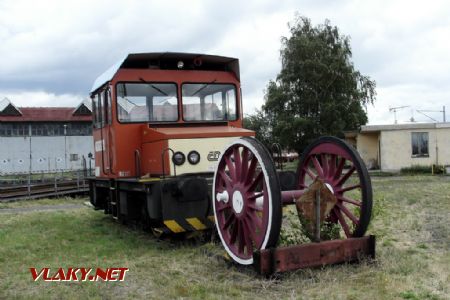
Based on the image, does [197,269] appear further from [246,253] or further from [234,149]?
[234,149]

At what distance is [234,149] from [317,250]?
144cm

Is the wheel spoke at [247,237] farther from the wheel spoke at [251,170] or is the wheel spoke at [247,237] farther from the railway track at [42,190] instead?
the railway track at [42,190]

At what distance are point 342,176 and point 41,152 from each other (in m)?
49.2

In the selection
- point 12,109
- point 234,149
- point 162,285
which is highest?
point 12,109

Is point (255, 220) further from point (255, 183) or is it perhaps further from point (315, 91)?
point (315, 91)

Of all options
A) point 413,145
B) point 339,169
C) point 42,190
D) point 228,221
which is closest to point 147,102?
point 228,221

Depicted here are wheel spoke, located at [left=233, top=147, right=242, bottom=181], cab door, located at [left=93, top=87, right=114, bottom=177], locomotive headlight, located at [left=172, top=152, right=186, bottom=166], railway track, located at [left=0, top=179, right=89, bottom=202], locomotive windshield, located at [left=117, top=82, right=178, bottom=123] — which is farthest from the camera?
railway track, located at [left=0, top=179, right=89, bottom=202]

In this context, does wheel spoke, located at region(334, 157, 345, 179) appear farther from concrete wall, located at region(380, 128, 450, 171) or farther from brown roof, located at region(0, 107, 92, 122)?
brown roof, located at region(0, 107, 92, 122)

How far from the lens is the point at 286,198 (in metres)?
5.84

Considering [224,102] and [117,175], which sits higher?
[224,102]

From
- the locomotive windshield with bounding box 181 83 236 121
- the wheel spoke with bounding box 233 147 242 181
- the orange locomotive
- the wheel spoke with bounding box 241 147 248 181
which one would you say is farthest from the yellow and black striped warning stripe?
the locomotive windshield with bounding box 181 83 236 121

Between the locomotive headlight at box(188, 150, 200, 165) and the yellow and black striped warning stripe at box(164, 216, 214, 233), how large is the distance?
0.96m

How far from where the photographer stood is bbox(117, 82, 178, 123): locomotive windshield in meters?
8.29

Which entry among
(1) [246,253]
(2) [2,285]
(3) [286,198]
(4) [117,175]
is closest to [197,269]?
(1) [246,253]
